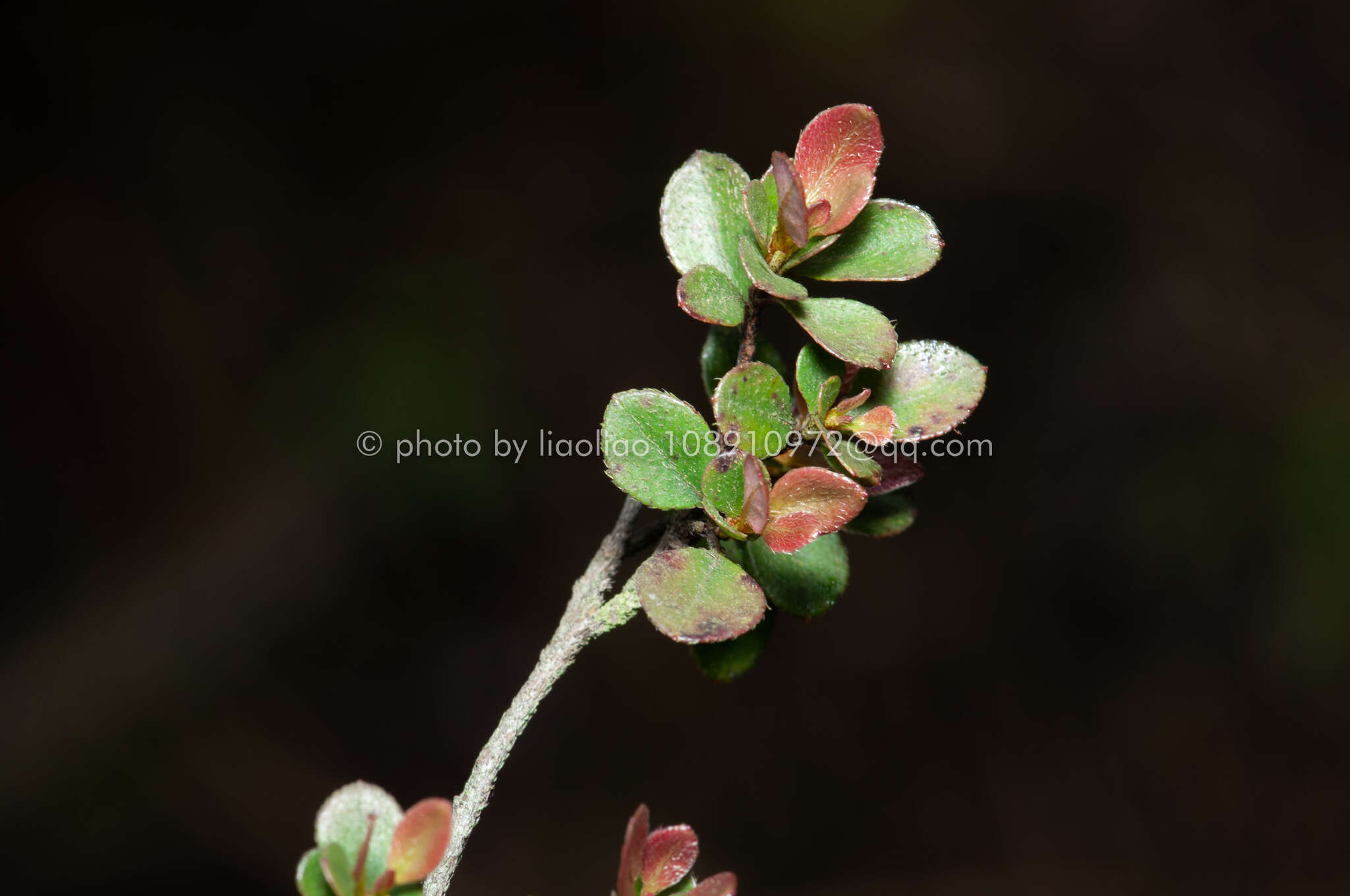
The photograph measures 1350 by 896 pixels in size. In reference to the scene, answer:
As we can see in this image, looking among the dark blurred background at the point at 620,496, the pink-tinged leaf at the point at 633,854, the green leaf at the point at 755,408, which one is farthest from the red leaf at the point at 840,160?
the dark blurred background at the point at 620,496

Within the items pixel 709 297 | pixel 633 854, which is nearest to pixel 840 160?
pixel 709 297

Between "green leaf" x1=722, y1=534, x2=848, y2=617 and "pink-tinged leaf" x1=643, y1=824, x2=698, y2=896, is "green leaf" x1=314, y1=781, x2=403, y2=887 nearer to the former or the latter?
"pink-tinged leaf" x1=643, y1=824, x2=698, y2=896

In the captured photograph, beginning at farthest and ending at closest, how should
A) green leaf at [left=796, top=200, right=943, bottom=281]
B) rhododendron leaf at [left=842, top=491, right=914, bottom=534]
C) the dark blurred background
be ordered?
the dark blurred background
rhododendron leaf at [left=842, top=491, right=914, bottom=534]
green leaf at [left=796, top=200, right=943, bottom=281]

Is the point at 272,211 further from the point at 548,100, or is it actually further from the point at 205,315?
the point at 548,100

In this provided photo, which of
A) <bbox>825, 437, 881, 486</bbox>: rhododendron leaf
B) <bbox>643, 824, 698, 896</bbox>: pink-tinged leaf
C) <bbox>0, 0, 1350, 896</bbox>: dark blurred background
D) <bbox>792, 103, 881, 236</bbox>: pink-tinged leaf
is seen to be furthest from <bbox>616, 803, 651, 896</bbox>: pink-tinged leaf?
<bbox>0, 0, 1350, 896</bbox>: dark blurred background

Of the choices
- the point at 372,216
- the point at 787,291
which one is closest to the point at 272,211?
the point at 372,216

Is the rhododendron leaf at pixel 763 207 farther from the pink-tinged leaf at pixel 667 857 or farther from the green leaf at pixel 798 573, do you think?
the pink-tinged leaf at pixel 667 857
